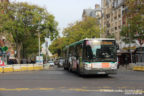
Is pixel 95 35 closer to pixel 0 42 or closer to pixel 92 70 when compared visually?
pixel 0 42

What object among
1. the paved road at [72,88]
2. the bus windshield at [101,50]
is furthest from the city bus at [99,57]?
Answer: the paved road at [72,88]

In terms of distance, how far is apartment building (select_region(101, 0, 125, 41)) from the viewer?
5684cm

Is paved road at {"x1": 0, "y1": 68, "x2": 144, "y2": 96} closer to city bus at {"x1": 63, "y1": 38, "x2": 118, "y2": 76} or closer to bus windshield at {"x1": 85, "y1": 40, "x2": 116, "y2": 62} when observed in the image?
city bus at {"x1": 63, "y1": 38, "x2": 118, "y2": 76}

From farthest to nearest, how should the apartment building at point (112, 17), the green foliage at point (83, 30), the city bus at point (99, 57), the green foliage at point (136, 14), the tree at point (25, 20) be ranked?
the apartment building at point (112, 17)
the green foliage at point (83, 30)
the tree at point (25, 20)
the green foliage at point (136, 14)
the city bus at point (99, 57)

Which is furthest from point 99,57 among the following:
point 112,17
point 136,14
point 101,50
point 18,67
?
point 112,17

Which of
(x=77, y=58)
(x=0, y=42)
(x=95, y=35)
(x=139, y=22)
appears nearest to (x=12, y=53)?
(x=0, y=42)

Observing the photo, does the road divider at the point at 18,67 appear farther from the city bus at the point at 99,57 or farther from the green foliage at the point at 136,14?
the green foliage at the point at 136,14

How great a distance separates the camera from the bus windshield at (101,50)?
17.0m

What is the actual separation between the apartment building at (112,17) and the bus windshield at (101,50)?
3857 centimetres

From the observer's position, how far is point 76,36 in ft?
186

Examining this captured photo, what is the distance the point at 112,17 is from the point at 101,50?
46179 millimetres

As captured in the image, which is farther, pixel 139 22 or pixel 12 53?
pixel 12 53

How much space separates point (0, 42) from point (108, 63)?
33.6 m

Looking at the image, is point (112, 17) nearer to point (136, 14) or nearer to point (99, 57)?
point (136, 14)
